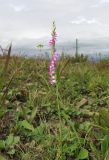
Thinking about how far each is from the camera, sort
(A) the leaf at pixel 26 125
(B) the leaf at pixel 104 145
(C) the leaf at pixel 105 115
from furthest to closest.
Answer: (A) the leaf at pixel 26 125
(C) the leaf at pixel 105 115
(B) the leaf at pixel 104 145

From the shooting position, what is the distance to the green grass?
8.74 ft

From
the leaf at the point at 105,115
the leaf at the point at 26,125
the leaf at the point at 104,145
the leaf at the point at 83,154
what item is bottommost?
the leaf at the point at 83,154

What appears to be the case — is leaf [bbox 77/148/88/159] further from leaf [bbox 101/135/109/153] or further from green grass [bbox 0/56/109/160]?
leaf [bbox 101/135/109/153]

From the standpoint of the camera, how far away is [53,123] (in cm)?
336

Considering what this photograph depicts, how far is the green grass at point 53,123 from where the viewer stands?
8.74ft

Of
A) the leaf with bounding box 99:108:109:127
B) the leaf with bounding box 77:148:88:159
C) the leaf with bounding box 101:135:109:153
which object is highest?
the leaf with bounding box 99:108:109:127

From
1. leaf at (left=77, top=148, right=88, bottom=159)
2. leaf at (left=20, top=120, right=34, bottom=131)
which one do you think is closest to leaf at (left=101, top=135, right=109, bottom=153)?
leaf at (left=77, top=148, right=88, bottom=159)

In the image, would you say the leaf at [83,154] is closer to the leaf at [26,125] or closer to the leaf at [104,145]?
the leaf at [104,145]

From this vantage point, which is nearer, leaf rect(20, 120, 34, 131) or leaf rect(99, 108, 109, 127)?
leaf rect(99, 108, 109, 127)

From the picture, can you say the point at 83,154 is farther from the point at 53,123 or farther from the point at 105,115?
the point at 53,123

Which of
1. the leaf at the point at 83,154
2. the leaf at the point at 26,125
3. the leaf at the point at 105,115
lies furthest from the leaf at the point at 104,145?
the leaf at the point at 26,125

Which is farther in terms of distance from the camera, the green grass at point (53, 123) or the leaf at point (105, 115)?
the leaf at point (105, 115)

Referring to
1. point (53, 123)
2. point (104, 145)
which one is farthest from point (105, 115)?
point (53, 123)

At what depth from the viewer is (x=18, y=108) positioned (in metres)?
3.69
